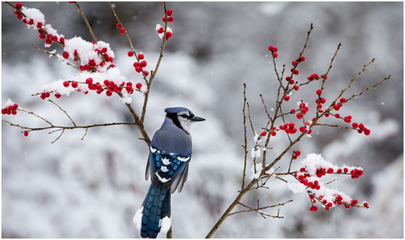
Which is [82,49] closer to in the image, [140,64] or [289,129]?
[140,64]

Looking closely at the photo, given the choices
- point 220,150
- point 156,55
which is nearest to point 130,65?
point 156,55

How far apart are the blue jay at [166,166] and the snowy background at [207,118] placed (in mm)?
1615

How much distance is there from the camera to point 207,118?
11.8 ft

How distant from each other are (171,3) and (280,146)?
2465 mm

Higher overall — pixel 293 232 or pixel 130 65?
pixel 130 65

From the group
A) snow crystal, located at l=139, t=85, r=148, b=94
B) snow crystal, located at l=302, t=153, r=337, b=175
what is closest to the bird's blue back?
snow crystal, located at l=139, t=85, r=148, b=94

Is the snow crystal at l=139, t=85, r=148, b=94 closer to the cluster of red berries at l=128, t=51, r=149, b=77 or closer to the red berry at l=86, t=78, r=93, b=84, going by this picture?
the cluster of red berries at l=128, t=51, r=149, b=77

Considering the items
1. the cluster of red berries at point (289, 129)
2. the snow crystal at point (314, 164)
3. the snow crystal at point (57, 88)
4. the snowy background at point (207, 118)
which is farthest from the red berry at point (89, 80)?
the snowy background at point (207, 118)

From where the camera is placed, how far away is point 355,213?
322cm

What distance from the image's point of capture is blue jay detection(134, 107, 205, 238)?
110cm

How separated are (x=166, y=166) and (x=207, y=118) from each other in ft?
7.97

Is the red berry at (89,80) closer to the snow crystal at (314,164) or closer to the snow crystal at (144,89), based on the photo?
the snow crystal at (144,89)

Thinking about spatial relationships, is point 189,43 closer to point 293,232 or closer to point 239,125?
point 239,125

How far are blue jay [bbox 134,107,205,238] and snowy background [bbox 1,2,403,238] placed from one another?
161 cm
